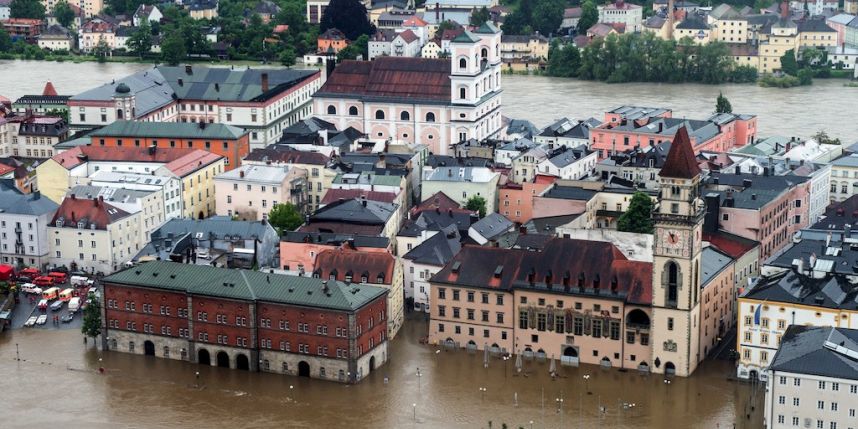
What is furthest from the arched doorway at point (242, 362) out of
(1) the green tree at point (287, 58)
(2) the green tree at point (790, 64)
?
(1) the green tree at point (287, 58)

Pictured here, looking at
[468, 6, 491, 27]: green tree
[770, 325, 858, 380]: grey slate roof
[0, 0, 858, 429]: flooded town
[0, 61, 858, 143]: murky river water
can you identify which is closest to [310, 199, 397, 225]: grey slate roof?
[0, 0, 858, 429]: flooded town

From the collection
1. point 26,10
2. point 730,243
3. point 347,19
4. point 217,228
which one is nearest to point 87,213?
point 217,228

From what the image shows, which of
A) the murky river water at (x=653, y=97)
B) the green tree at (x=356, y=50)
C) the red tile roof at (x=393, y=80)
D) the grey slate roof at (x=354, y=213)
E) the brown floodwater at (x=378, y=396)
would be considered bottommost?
the brown floodwater at (x=378, y=396)

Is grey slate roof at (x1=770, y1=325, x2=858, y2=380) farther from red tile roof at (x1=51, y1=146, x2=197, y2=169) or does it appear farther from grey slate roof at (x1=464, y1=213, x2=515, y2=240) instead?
red tile roof at (x1=51, y1=146, x2=197, y2=169)

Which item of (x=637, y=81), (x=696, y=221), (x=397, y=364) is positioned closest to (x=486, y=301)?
(x=397, y=364)

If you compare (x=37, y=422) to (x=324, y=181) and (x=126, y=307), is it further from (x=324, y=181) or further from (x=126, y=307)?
(x=324, y=181)

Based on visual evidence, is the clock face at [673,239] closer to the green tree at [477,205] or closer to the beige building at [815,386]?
the beige building at [815,386]
